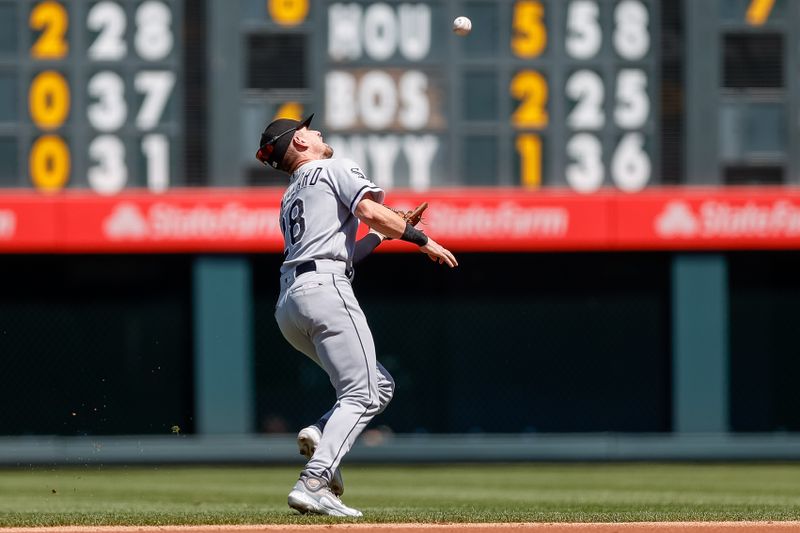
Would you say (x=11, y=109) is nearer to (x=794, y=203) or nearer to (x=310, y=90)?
(x=310, y=90)

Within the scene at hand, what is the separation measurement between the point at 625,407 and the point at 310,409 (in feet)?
11.3

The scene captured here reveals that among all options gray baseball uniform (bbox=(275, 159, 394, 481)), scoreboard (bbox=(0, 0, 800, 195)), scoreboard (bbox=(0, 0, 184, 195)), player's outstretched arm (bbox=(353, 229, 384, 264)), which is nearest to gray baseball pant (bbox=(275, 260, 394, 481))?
gray baseball uniform (bbox=(275, 159, 394, 481))

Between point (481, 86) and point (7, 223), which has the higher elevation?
point (481, 86)

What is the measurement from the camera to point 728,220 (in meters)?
17.2

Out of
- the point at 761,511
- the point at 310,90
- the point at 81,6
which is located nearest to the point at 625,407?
the point at 310,90

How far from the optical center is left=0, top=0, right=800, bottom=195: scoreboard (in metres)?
16.5

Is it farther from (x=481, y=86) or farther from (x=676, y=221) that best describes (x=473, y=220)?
(x=676, y=221)

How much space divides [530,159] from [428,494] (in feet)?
21.8

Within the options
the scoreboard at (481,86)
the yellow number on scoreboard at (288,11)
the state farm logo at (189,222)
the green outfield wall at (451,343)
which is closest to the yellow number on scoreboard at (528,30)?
the scoreboard at (481,86)

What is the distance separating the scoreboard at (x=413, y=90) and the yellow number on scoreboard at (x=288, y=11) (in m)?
0.02

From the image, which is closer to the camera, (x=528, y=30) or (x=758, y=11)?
(x=528, y=30)

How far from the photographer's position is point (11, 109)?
1647cm

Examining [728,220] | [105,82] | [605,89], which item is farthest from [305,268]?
[728,220]

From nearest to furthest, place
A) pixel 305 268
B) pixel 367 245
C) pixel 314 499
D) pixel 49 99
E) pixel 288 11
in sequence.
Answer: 1. pixel 314 499
2. pixel 305 268
3. pixel 367 245
4. pixel 49 99
5. pixel 288 11
